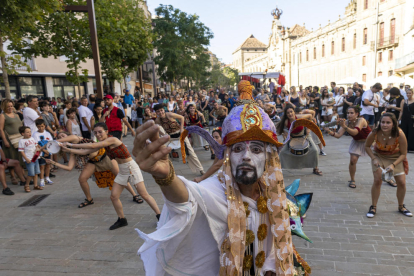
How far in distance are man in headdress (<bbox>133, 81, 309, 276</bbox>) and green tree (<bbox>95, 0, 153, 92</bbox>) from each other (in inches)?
443

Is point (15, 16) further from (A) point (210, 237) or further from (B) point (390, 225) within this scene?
(B) point (390, 225)

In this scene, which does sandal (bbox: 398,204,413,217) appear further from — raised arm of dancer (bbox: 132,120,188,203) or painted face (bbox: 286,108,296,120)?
raised arm of dancer (bbox: 132,120,188,203)

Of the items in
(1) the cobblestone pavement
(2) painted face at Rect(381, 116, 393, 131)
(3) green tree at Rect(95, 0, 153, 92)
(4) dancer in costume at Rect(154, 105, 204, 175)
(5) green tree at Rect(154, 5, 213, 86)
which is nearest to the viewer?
(1) the cobblestone pavement

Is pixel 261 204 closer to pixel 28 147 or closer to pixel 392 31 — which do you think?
pixel 28 147

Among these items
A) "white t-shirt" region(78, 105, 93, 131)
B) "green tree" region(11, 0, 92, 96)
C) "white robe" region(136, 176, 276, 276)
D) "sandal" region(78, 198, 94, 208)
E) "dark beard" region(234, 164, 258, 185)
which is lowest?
"sandal" region(78, 198, 94, 208)

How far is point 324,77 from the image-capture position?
1948 inches

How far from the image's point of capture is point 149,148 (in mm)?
1484

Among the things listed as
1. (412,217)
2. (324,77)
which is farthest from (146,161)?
(324,77)

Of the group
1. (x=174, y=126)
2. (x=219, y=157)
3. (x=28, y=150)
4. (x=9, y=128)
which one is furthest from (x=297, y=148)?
(x=9, y=128)

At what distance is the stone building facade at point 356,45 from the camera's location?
31641 mm

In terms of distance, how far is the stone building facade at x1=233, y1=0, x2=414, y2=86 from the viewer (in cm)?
3164

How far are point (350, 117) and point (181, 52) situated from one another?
82.6ft

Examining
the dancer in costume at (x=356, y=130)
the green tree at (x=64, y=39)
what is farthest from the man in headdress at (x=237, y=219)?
the green tree at (x=64, y=39)

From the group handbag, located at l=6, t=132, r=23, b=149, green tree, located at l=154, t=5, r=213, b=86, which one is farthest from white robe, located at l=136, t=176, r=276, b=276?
green tree, located at l=154, t=5, r=213, b=86
